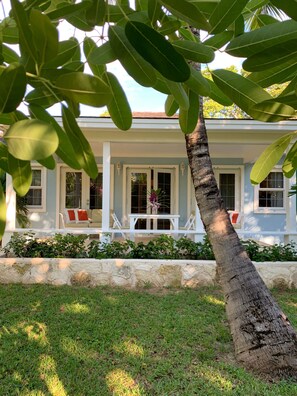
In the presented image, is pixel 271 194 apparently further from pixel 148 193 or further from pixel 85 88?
pixel 85 88

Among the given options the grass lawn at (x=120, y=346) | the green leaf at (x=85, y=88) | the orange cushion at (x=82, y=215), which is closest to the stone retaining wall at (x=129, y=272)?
the grass lawn at (x=120, y=346)

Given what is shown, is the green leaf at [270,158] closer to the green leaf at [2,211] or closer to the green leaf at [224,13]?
the green leaf at [224,13]

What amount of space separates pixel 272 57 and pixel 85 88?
1.31 feet

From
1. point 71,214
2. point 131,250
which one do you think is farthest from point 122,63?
point 71,214

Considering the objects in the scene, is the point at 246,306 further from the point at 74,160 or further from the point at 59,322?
the point at 74,160

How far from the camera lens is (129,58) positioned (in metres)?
0.61

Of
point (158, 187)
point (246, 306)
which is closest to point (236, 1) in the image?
point (246, 306)

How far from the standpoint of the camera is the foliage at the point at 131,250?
21.4ft

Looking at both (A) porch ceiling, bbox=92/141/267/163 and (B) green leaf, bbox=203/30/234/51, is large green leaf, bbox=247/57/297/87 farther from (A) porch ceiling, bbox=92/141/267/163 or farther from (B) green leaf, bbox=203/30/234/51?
(A) porch ceiling, bbox=92/141/267/163

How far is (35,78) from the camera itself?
554 millimetres

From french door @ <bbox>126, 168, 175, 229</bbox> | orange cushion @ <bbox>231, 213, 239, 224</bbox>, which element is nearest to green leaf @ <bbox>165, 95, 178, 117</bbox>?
orange cushion @ <bbox>231, 213, 239, 224</bbox>

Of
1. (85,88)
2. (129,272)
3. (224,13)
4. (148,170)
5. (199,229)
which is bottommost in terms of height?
(129,272)

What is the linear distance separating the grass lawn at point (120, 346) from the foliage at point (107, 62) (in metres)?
2.77

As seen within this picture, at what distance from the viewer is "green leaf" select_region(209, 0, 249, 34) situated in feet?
2.18
